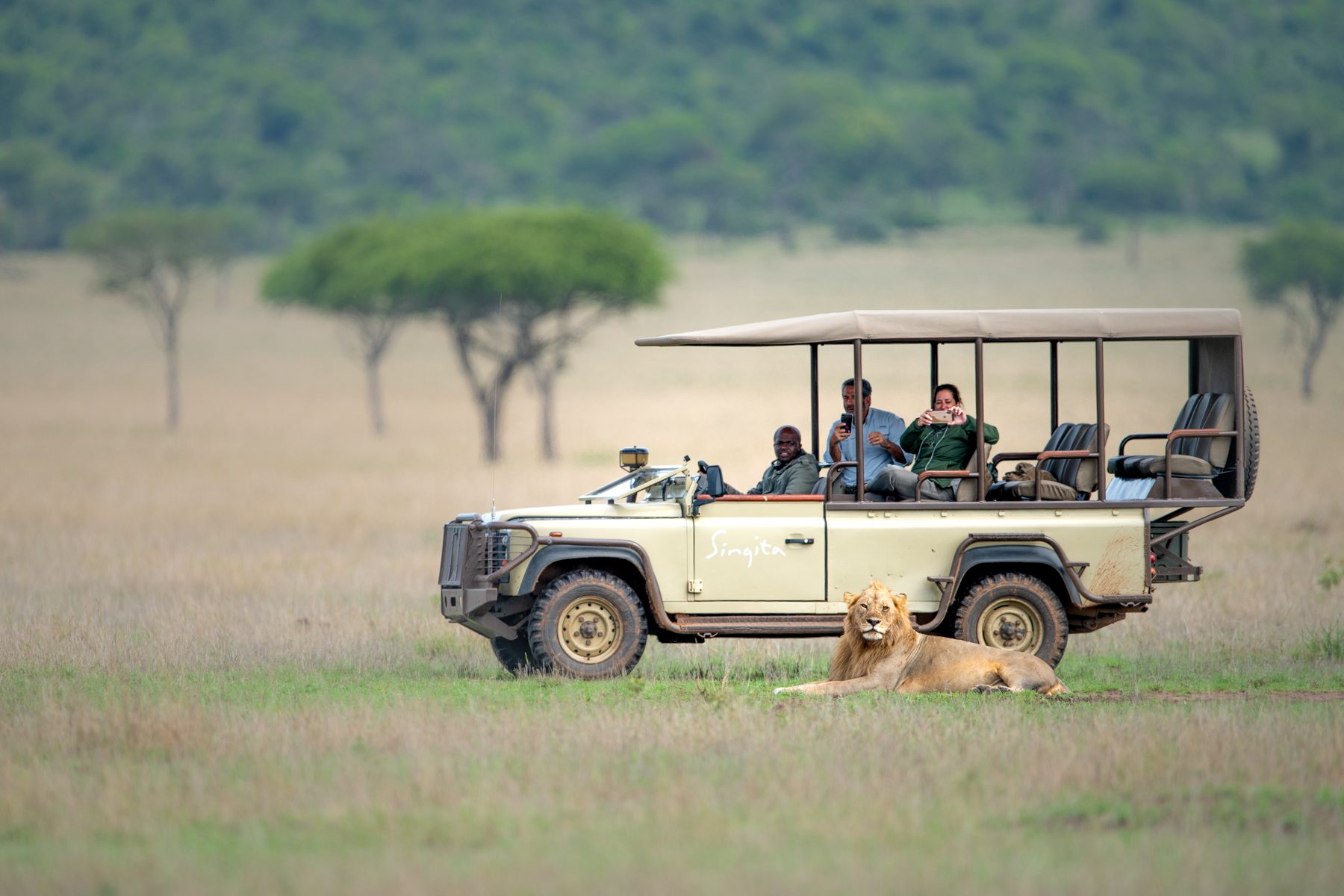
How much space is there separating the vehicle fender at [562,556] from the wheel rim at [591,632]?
31 cm

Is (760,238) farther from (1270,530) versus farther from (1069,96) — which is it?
(1270,530)

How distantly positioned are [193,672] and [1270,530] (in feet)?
51.2

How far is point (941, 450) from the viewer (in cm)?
1189

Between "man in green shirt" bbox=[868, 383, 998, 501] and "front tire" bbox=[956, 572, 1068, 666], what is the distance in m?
0.63

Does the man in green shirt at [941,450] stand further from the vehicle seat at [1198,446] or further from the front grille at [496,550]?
the front grille at [496,550]

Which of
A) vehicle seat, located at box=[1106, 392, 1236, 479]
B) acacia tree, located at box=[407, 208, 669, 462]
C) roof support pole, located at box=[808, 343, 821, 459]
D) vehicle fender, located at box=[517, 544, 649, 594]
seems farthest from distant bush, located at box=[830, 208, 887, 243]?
vehicle fender, located at box=[517, 544, 649, 594]

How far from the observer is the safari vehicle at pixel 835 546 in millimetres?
11367

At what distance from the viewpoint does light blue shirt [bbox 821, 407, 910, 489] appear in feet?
40.2

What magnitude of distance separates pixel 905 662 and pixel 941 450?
1581 millimetres

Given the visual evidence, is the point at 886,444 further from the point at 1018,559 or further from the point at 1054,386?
the point at 1054,386

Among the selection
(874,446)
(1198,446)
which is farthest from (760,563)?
(1198,446)

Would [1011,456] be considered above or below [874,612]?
above

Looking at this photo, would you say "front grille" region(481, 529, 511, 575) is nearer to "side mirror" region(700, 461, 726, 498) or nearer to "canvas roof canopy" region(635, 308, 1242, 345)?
"side mirror" region(700, 461, 726, 498)

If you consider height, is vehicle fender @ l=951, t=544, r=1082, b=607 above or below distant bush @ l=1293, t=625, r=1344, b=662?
above
